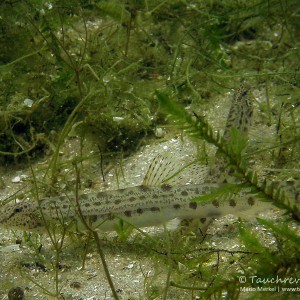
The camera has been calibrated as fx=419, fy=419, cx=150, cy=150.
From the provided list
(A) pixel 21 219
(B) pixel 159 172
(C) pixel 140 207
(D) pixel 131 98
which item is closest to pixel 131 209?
(C) pixel 140 207

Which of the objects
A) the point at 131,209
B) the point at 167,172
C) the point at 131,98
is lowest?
the point at 131,209

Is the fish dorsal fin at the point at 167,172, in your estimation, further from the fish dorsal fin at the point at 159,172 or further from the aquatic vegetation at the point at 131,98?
the aquatic vegetation at the point at 131,98

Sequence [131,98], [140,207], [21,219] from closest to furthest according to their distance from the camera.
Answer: [140,207] < [21,219] < [131,98]

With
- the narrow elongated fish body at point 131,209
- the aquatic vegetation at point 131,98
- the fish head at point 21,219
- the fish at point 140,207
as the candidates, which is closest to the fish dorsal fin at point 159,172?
the fish at point 140,207

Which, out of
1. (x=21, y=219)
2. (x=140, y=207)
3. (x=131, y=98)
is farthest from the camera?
(x=131, y=98)

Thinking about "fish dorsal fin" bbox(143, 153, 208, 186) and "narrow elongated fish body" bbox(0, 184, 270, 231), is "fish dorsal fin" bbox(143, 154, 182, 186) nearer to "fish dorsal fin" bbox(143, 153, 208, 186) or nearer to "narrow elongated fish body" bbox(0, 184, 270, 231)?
"fish dorsal fin" bbox(143, 153, 208, 186)

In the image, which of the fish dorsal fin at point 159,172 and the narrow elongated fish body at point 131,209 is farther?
the fish dorsal fin at point 159,172

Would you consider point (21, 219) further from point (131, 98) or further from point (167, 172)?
point (131, 98)

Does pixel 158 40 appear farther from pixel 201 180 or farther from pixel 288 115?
pixel 201 180

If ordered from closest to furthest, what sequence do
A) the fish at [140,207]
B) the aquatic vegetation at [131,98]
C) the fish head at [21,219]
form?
the aquatic vegetation at [131,98] < the fish at [140,207] < the fish head at [21,219]
